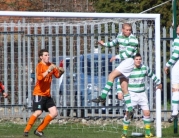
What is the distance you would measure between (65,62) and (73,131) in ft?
8.18

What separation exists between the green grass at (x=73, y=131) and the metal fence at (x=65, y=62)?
2.44ft

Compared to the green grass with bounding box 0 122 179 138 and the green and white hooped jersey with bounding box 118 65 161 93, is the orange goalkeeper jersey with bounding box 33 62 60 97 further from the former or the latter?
the green and white hooped jersey with bounding box 118 65 161 93

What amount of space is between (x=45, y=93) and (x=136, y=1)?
11.6 metres

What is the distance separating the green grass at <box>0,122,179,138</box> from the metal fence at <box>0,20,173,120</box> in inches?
29.3

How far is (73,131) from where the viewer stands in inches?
680

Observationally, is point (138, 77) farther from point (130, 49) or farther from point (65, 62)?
point (65, 62)

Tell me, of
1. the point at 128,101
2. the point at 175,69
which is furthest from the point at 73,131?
the point at 175,69

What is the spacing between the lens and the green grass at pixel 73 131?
15.8 meters

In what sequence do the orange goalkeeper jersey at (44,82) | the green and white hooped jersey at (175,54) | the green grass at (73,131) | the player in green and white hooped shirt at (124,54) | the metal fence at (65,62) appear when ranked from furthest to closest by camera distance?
the metal fence at (65,62)
the green grass at (73,131)
the green and white hooped jersey at (175,54)
the orange goalkeeper jersey at (44,82)
the player in green and white hooped shirt at (124,54)

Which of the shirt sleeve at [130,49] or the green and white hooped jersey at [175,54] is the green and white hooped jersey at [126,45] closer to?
the shirt sleeve at [130,49]

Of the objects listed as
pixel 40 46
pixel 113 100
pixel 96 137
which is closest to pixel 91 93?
pixel 113 100

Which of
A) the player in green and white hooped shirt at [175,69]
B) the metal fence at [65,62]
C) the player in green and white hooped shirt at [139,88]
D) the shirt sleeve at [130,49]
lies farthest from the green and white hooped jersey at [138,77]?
the metal fence at [65,62]

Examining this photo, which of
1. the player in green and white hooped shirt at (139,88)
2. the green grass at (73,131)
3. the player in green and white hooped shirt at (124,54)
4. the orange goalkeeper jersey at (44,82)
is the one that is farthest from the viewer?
the green grass at (73,131)

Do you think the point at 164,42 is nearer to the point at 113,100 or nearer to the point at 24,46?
the point at 113,100
